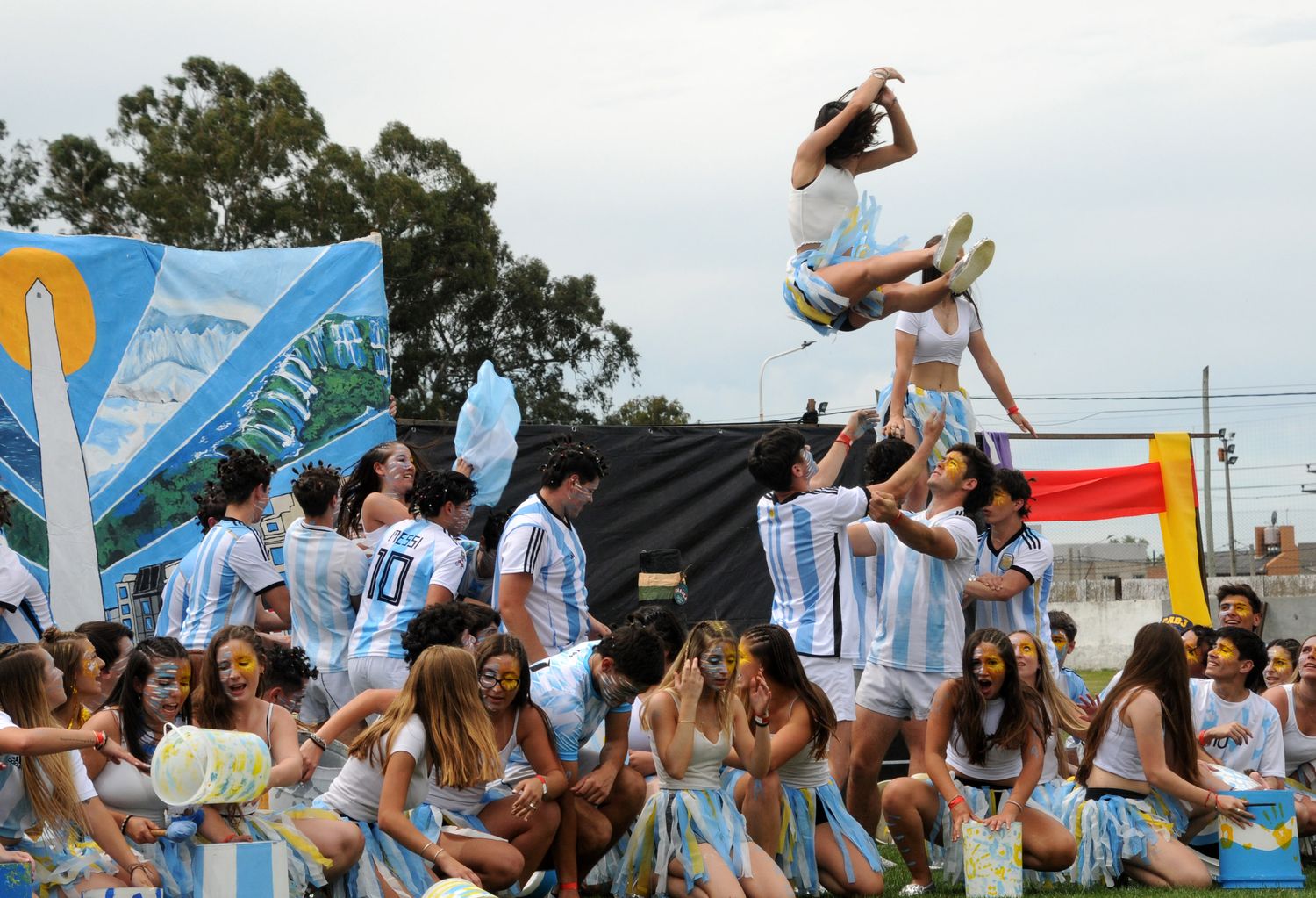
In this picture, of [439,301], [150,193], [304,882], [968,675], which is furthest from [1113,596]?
[304,882]

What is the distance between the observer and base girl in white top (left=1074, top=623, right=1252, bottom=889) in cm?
569

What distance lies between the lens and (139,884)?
14.3 feet

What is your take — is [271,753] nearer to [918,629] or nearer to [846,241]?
[918,629]

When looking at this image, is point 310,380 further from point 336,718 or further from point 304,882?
point 304,882

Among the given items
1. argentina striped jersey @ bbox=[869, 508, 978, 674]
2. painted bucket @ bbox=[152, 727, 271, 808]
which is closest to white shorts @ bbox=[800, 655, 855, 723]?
argentina striped jersey @ bbox=[869, 508, 978, 674]

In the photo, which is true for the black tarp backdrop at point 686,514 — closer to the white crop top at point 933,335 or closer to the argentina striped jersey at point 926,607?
the white crop top at point 933,335

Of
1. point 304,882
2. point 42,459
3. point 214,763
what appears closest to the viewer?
point 214,763

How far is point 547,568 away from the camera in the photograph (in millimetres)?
5945

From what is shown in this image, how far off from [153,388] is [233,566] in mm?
2327

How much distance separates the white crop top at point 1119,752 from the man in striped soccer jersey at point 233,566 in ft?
11.5

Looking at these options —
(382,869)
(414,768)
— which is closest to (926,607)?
(414,768)

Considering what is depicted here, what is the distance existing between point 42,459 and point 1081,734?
543cm

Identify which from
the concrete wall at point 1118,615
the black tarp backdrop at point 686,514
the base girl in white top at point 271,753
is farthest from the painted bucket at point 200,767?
the concrete wall at point 1118,615

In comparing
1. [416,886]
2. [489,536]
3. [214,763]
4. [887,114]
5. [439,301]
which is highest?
[439,301]
